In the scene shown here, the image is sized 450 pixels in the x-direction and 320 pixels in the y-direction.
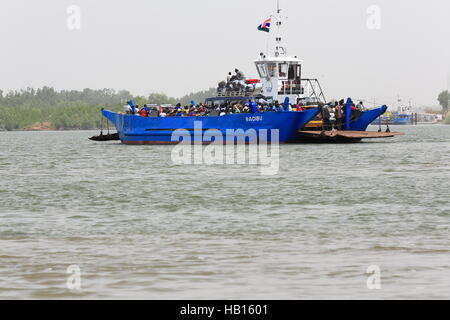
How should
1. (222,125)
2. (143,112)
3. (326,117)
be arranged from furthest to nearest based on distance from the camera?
(143,112) → (326,117) → (222,125)

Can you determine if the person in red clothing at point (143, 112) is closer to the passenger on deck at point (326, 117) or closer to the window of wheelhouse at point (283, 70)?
the window of wheelhouse at point (283, 70)

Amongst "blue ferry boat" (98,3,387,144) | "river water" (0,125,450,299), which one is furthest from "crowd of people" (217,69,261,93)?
"river water" (0,125,450,299)


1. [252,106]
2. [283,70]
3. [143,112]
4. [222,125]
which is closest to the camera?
[252,106]

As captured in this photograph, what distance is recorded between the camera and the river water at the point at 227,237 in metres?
11.0

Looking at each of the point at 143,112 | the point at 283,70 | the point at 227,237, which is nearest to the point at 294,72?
the point at 283,70

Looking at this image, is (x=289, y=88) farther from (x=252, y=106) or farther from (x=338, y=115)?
(x=252, y=106)

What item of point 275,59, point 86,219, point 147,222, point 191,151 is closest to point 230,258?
point 147,222

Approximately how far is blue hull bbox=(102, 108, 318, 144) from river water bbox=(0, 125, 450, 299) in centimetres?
2235

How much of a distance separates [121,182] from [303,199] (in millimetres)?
9286

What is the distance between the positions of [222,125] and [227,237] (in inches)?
1572

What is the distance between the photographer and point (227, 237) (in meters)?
15.5

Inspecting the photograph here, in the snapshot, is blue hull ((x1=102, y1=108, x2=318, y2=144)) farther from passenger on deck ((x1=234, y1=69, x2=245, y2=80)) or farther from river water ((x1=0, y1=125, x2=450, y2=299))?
river water ((x1=0, y1=125, x2=450, y2=299))

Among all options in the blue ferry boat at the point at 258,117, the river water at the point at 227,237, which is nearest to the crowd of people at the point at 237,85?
the blue ferry boat at the point at 258,117

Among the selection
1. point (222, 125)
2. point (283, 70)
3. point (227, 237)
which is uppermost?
point (283, 70)
